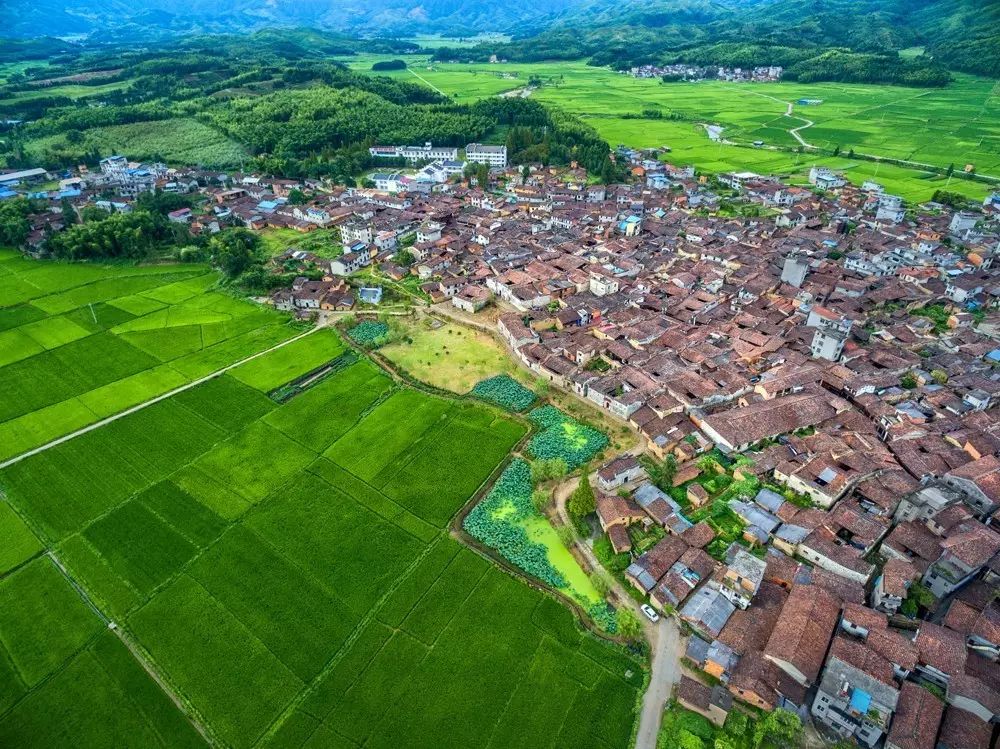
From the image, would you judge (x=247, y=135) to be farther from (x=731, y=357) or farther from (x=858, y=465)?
(x=858, y=465)

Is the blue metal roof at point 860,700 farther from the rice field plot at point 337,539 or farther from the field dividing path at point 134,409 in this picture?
the field dividing path at point 134,409

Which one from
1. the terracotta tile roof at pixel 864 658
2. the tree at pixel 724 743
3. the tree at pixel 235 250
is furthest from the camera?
the tree at pixel 235 250

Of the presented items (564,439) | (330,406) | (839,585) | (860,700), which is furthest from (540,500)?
(330,406)

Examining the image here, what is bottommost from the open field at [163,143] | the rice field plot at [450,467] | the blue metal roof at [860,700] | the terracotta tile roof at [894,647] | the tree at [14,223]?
the open field at [163,143]

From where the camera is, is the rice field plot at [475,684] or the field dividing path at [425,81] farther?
the field dividing path at [425,81]

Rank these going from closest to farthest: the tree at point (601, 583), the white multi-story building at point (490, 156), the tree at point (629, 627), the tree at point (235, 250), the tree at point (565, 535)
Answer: the tree at point (629, 627) < the tree at point (601, 583) < the tree at point (565, 535) < the tree at point (235, 250) < the white multi-story building at point (490, 156)

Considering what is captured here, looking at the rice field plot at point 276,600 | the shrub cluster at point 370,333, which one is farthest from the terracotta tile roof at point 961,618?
the shrub cluster at point 370,333

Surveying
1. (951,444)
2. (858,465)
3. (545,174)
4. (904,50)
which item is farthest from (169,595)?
(904,50)
